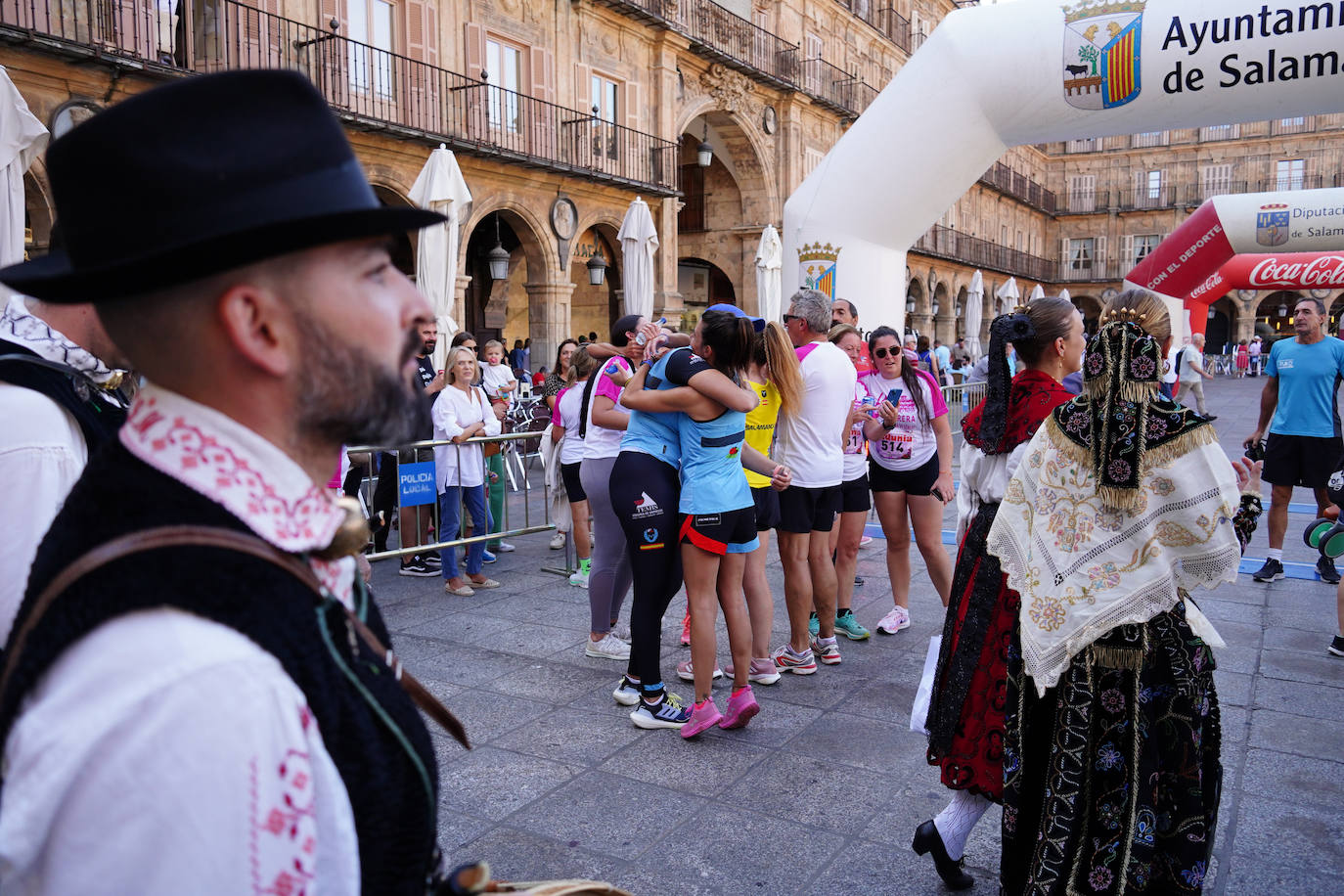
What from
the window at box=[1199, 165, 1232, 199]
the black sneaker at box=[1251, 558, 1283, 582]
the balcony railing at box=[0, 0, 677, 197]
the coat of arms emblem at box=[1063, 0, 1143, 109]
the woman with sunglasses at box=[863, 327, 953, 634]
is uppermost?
the window at box=[1199, 165, 1232, 199]

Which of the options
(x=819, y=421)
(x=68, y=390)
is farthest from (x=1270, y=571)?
(x=68, y=390)

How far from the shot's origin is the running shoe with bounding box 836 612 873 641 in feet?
18.1

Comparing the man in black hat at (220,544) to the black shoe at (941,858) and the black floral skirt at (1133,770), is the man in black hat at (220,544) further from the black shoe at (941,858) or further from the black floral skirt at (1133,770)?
the black shoe at (941,858)

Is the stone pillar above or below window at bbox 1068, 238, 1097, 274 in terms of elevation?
below

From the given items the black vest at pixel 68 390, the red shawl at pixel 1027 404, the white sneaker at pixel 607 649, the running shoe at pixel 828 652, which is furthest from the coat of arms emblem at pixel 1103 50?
the black vest at pixel 68 390

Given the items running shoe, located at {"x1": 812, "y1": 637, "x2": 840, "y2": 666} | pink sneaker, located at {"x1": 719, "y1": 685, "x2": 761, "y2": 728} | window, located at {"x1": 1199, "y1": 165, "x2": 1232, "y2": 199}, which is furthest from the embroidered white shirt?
window, located at {"x1": 1199, "y1": 165, "x2": 1232, "y2": 199}

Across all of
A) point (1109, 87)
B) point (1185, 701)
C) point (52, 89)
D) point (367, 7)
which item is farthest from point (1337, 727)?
point (367, 7)

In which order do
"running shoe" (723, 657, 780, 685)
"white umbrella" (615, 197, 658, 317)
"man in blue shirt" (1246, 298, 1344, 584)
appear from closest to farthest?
1. "running shoe" (723, 657, 780, 685)
2. "man in blue shirt" (1246, 298, 1344, 584)
3. "white umbrella" (615, 197, 658, 317)

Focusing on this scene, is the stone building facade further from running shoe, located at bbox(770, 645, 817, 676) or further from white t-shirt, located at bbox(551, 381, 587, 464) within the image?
running shoe, located at bbox(770, 645, 817, 676)

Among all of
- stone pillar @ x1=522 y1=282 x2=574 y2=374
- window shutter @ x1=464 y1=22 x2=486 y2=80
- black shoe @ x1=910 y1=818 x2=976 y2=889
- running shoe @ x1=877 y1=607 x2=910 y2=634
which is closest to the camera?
black shoe @ x1=910 y1=818 x2=976 y2=889

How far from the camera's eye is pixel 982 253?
40.8 m

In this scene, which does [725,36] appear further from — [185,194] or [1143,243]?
[1143,243]

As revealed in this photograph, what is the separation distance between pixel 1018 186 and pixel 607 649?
45366 millimetres

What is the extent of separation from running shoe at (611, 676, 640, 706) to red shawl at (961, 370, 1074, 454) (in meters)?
2.00
